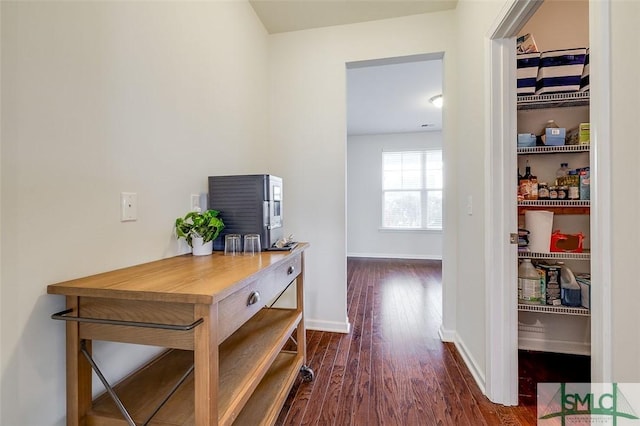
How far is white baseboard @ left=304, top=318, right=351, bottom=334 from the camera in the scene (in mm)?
2436

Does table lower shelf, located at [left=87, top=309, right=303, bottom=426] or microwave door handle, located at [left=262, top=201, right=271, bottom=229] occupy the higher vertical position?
microwave door handle, located at [left=262, top=201, right=271, bottom=229]

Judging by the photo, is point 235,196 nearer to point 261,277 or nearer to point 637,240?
point 261,277

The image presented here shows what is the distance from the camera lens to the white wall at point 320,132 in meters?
2.41

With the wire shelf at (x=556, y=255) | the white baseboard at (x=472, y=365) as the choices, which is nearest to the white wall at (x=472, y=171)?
the white baseboard at (x=472, y=365)

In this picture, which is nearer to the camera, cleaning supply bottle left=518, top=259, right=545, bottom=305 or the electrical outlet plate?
the electrical outlet plate

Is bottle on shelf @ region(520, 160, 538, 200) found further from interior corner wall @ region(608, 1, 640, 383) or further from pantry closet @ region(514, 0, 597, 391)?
interior corner wall @ region(608, 1, 640, 383)

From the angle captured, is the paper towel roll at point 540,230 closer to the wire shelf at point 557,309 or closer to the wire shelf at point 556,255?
the wire shelf at point 556,255

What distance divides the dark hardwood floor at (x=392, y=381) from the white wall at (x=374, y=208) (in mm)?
2939

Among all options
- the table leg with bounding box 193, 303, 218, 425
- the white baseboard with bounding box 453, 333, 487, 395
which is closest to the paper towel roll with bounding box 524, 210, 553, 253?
the white baseboard with bounding box 453, 333, 487, 395

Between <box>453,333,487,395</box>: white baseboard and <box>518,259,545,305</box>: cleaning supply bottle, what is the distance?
487mm

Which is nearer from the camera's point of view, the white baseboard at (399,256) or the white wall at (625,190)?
the white wall at (625,190)

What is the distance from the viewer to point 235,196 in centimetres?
160

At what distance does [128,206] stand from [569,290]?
8.07 ft

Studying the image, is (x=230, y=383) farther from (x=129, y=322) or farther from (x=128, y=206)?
(x=128, y=206)
